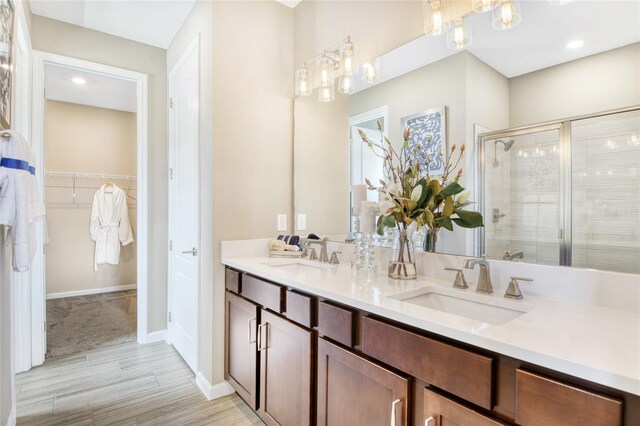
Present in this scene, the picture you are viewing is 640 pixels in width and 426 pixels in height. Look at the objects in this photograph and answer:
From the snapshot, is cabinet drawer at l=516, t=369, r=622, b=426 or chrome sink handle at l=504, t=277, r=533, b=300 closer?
cabinet drawer at l=516, t=369, r=622, b=426

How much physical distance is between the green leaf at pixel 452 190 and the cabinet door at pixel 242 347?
44.7 inches

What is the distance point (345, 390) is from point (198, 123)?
6.36ft

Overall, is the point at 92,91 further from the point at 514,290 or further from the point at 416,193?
the point at 514,290

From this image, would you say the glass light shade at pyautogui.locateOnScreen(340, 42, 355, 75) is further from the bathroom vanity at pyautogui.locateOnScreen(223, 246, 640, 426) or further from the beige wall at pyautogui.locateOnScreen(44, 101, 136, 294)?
the beige wall at pyautogui.locateOnScreen(44, 101, 136, 294)

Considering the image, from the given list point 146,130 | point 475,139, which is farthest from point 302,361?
point 146,130

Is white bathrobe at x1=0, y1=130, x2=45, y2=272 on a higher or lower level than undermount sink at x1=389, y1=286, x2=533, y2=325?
higher

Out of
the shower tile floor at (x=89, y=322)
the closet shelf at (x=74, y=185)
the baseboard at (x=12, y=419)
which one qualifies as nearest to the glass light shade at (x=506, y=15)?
the baseboard at (x=12, y=419)

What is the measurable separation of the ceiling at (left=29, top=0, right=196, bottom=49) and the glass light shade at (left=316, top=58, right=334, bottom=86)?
1.08 metres

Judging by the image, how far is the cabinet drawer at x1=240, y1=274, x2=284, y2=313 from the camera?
1.63 m

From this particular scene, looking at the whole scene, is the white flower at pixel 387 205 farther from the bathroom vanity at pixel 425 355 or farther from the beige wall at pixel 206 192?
the beige wall at pixel 206 192

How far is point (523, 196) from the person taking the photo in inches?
50.4

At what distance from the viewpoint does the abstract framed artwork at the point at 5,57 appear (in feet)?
4.86

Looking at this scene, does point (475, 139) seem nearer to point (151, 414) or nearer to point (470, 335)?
point (470, 335)

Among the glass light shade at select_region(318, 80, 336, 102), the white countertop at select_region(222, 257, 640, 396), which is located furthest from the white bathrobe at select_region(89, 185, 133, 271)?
the white countertop at select_region(222, 257, 640, 396)
